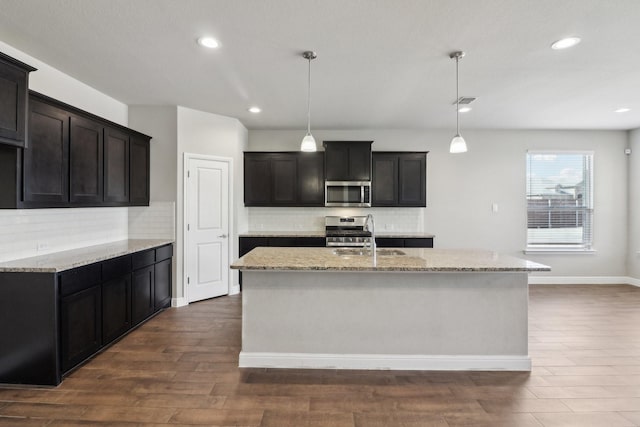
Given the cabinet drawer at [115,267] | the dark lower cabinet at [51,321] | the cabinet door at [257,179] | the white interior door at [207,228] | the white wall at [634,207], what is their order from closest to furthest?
the dark lower cabinet at [51,321] → the cabinet drawer at [115,267] → the white interior door at [207,228] → the cabinet door at [257,179] → the white wall at [634,207]

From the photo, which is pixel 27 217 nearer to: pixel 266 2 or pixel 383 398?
pixel 266 2

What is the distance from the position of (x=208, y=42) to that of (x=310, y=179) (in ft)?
9.72

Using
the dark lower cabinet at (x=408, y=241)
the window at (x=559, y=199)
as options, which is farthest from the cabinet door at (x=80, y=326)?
the window at (x=559, y=199)

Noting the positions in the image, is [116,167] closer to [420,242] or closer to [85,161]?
[85,161]

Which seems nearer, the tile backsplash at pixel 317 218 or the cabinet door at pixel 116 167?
the cabinet door at pixel 116 167

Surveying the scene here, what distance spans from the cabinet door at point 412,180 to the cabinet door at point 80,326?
4247 millimetres

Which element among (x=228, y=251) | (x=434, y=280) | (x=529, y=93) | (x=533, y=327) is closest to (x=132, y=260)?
(x=228, y=251)

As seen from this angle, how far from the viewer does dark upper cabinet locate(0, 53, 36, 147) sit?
233 cm

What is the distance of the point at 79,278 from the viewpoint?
2.69 meters

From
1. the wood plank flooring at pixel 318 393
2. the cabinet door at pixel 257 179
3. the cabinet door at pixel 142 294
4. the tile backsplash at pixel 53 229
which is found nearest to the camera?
the wood plank flooring at pixel 318 393

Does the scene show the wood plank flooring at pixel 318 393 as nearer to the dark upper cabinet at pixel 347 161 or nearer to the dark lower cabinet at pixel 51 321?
the dark lower cabinet at pixel 51 321

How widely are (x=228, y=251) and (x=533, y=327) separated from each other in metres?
4.02

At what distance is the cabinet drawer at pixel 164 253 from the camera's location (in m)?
4.03

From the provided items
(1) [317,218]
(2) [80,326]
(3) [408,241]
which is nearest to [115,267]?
(2) [80,326]
